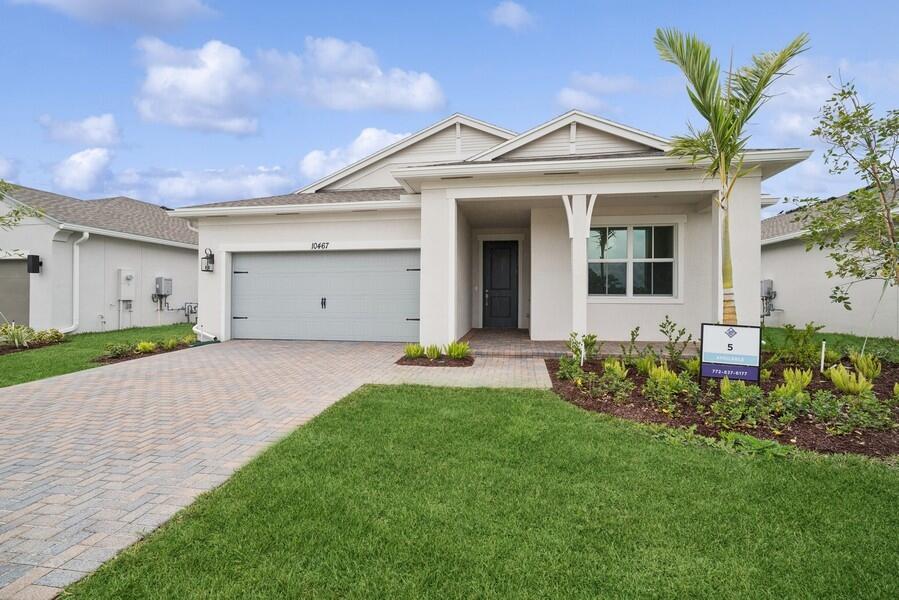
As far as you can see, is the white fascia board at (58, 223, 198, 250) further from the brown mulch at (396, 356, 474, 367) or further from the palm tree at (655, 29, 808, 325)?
the palm tree at (655, 29, 808, 325)

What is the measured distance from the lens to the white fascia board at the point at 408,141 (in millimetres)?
12156

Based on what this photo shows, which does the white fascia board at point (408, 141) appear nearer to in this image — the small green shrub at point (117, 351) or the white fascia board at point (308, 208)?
the white fascia board at point (308, 208)

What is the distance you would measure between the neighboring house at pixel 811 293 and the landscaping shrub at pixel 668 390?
751 centimetres

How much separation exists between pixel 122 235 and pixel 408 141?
831cm

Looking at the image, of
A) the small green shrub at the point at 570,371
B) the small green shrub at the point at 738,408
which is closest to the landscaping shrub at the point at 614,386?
the small green shrub at the point at 570,371

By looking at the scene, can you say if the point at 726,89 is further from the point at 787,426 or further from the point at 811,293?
the point at 811,293

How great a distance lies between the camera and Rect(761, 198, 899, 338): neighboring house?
10.5m

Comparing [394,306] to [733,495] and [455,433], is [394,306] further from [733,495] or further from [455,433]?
[733,495]

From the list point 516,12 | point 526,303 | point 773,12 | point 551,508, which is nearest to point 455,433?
point 551,508

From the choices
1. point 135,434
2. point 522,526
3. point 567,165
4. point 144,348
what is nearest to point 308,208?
point 144,348

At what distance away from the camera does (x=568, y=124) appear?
933cm

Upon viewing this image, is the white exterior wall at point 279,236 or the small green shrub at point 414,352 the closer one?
the small green shrub at point 414,352

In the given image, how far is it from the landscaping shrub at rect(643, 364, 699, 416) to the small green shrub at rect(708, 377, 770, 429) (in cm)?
30

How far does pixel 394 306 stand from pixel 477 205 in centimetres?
283
